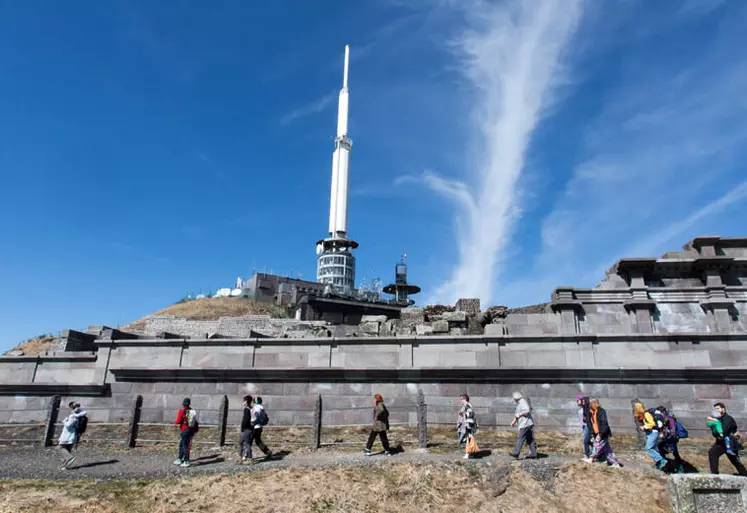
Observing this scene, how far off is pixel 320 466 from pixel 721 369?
12.4 metres

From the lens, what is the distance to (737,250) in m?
21.0

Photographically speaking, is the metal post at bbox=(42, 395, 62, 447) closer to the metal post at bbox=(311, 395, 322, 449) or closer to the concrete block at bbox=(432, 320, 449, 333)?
the metal post at bbox=(311, 395, 322, 449)

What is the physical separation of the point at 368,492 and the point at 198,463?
16.2ft

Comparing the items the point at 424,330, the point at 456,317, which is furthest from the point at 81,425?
the point at 456,317

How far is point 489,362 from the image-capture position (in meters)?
16.8

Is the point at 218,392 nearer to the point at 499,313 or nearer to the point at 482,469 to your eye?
the point at 482,469

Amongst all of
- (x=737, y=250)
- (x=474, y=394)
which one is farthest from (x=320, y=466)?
(x=737, y=250)

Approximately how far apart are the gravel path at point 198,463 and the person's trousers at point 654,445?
35 cm

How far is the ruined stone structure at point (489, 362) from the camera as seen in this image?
1573 centimetres

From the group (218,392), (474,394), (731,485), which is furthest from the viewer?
(218,392)

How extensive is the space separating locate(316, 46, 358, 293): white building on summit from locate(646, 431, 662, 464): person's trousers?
69.1 meters

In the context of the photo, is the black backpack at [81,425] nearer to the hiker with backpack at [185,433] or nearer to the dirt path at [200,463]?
the dirt path at [200,463]

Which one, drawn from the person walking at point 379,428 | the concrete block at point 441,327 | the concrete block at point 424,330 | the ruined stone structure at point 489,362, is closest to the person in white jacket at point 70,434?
the ruined stone structure at point 489,362

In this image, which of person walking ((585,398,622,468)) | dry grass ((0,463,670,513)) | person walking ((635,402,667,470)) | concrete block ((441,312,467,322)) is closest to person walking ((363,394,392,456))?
dry grass ((0,463,670,513))
